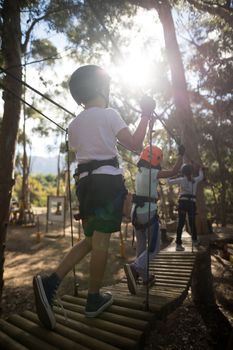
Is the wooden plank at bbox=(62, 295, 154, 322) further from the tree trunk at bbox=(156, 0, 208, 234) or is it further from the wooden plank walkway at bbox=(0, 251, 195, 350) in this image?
the tree trunk at bbox=(156, 0, 208, 234)

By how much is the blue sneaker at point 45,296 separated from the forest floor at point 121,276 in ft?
2.87

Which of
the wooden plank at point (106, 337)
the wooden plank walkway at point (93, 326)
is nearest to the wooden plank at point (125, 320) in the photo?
the wooden plank walkway at point (93, 326)

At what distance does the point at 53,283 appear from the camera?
227 cm

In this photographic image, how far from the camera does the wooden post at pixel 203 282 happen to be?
20.6 ft

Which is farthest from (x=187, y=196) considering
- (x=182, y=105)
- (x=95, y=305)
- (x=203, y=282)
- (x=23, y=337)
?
(x=23, y=337)

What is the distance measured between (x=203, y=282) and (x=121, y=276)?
3264mm

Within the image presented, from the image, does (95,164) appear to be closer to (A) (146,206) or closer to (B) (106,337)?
(B) (106,337)

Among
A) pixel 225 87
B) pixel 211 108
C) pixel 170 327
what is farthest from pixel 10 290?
pixel 211 108

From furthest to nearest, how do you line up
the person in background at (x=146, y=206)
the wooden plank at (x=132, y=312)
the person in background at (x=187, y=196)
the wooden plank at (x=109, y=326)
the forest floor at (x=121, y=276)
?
the person in background at (x=187, y=196), the forest floor at (x=121, y=276), the person in background at (x=146, y=206), the wooden plank at (x=132, y=312), the wooden plank at (x=109, y=326)

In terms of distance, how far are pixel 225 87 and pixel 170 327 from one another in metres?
9.02

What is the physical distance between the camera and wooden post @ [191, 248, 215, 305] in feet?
20.6

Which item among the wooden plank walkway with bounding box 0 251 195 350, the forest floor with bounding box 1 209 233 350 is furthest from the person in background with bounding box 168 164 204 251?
the wooden plank walkway with bounding box 0 251 195 350

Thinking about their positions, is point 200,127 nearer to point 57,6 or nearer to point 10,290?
point 57,6

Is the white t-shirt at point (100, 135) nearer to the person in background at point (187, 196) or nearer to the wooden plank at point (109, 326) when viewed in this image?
the wooden plank at point (109, 326)
